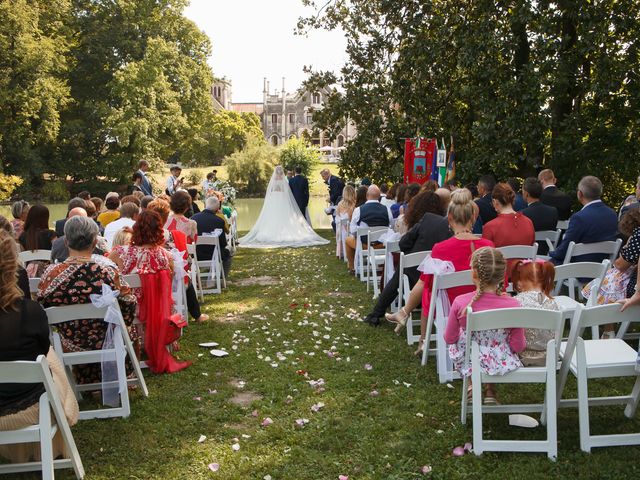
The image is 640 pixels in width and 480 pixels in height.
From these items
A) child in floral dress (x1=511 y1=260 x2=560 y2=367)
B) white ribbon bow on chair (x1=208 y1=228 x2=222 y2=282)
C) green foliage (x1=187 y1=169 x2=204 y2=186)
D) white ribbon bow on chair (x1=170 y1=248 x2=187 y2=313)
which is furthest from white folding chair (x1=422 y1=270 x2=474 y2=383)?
green foliage (x1=187 y1=169 x2=204 y2=186)

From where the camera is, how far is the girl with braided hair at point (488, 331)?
379cm

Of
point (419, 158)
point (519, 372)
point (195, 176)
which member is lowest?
point (519, 372)

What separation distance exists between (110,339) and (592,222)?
15.6 feet

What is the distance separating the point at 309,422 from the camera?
14.1 feet

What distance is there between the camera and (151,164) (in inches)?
1400

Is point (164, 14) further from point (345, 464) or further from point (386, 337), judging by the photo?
point (345, 464)

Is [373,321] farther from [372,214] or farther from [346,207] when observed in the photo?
[346,207]

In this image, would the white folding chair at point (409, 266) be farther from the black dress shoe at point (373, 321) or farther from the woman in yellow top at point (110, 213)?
the woman in yellow top at point (110, 213)

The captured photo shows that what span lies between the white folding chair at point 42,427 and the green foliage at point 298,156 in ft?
115

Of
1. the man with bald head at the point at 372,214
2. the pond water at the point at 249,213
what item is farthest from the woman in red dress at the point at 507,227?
the pond water at the point at 249,213

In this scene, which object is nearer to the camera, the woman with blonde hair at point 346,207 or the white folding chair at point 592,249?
the white folding chair at point 592,249

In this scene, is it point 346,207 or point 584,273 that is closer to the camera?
point 584,273

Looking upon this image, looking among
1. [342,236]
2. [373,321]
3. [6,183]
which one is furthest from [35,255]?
[6,183]

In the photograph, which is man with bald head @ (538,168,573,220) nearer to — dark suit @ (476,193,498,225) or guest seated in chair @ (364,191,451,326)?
dark suit @ (476,193,498,225)
